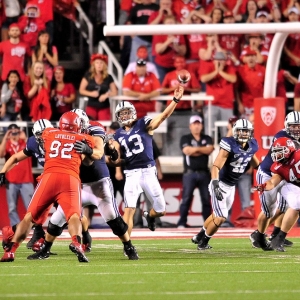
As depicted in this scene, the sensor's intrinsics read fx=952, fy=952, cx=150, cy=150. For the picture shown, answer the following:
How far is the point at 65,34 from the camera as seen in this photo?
54.9 feet

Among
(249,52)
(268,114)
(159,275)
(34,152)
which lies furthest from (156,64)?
(159,275)

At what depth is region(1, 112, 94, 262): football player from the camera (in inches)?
347

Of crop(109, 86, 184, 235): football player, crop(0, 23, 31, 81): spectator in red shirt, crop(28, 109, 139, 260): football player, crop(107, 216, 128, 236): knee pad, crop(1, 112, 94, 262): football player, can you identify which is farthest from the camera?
crop(0, 23, 31, 81): spectator in red shirt

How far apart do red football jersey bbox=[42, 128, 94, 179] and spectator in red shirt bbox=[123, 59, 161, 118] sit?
239 inches

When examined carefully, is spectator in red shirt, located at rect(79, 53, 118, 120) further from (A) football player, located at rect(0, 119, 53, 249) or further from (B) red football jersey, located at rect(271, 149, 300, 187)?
(B) red football jersey, located at rect(271, 149, 300, 187)

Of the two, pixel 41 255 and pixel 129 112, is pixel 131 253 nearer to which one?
pixel 41 255

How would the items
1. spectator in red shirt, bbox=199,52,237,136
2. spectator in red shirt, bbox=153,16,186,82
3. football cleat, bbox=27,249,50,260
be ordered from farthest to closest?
spectator in red shirt, bbox=153,16,186,82 < spectator in red shirt, bbox=199,52,237,136 < football cleat, bbox=27,249,50,260

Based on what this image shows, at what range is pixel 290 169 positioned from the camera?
34.3 feet

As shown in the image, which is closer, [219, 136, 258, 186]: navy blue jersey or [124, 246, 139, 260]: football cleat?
[124, 246, 139, 260]: football cleat

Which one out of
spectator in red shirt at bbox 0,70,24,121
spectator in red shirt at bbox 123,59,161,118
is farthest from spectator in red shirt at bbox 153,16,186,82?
spectator in red shirt at bbox 0,70,24,121

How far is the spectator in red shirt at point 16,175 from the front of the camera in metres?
14.6

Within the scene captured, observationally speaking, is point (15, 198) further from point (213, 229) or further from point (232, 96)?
point (213, 229)

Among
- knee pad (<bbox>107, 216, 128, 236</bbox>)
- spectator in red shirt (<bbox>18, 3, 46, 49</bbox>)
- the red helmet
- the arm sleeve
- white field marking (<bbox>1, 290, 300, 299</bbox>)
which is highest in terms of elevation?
spectator in red shirt (<bbox>18, 3, 46, 49</bbox>)

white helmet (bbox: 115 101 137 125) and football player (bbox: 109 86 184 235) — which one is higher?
white helmet (bbox: 115 101 137 125)
